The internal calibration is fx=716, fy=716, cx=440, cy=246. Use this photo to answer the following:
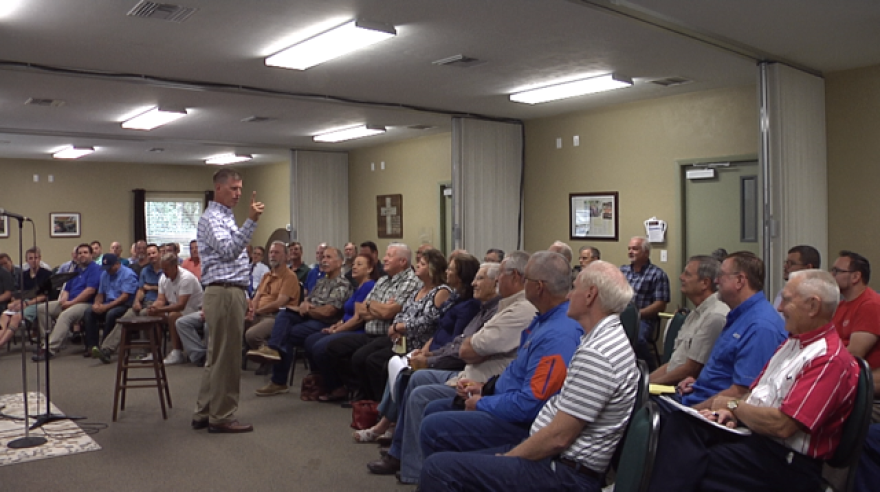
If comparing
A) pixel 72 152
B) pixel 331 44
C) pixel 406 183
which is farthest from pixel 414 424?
pixel 72 152

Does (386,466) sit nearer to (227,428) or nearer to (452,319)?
(452,319)

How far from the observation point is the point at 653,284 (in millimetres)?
6492

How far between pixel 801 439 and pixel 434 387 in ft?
5.86

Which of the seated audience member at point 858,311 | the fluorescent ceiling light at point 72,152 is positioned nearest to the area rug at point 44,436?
the seated audience member at point 858,311

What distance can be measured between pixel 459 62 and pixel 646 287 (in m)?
2.63

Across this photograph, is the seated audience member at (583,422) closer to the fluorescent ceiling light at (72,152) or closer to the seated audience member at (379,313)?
the seated audience member at (379,313)

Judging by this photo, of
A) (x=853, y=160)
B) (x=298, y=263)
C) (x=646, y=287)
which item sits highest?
(x=853, y=160)

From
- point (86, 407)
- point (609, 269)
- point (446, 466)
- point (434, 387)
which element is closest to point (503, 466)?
point (446, 466)

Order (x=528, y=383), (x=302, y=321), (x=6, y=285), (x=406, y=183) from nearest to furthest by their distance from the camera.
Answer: (x=528, y=383)
(x=302, y=321)
(x=6, y=285)
(x=406, y=183)

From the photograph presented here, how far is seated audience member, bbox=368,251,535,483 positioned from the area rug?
6.67 ft

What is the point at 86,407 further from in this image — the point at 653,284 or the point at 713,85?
the point at 713,85

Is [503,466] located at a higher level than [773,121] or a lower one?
lower

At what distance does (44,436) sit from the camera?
470cm

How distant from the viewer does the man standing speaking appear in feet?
14.8
